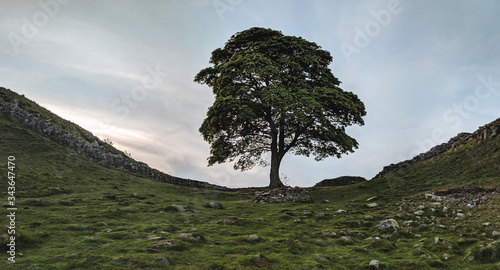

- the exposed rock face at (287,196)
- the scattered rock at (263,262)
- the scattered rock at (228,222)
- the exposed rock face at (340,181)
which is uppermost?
the exposed rock face at (340,181)

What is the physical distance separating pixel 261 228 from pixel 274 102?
14.2 metres

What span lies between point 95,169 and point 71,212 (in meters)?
14.4

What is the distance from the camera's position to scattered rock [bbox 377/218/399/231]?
12766mm

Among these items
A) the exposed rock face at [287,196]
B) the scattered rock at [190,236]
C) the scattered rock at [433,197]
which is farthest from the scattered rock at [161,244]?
the exposed rock face at [287,196]

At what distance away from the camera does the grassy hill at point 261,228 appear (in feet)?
28.4

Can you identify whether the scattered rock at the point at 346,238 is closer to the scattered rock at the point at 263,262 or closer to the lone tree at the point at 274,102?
the scattered rock at the point at 263,262

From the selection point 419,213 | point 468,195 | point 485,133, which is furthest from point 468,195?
point 485,133

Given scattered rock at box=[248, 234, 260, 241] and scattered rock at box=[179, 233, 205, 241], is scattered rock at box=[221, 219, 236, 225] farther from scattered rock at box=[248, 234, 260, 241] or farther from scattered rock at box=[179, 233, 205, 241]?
scattered rock at box=[179, 233, 205, 241]

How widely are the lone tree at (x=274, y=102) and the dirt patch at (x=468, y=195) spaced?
11.6 meters

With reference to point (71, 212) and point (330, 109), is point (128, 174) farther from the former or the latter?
point (330, 109)

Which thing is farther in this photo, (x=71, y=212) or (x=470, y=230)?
(x=71, y=212)

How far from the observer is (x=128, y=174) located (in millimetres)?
29625

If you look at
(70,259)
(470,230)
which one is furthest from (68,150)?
(470,230)

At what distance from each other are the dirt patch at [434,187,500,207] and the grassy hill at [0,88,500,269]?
0.05 m
